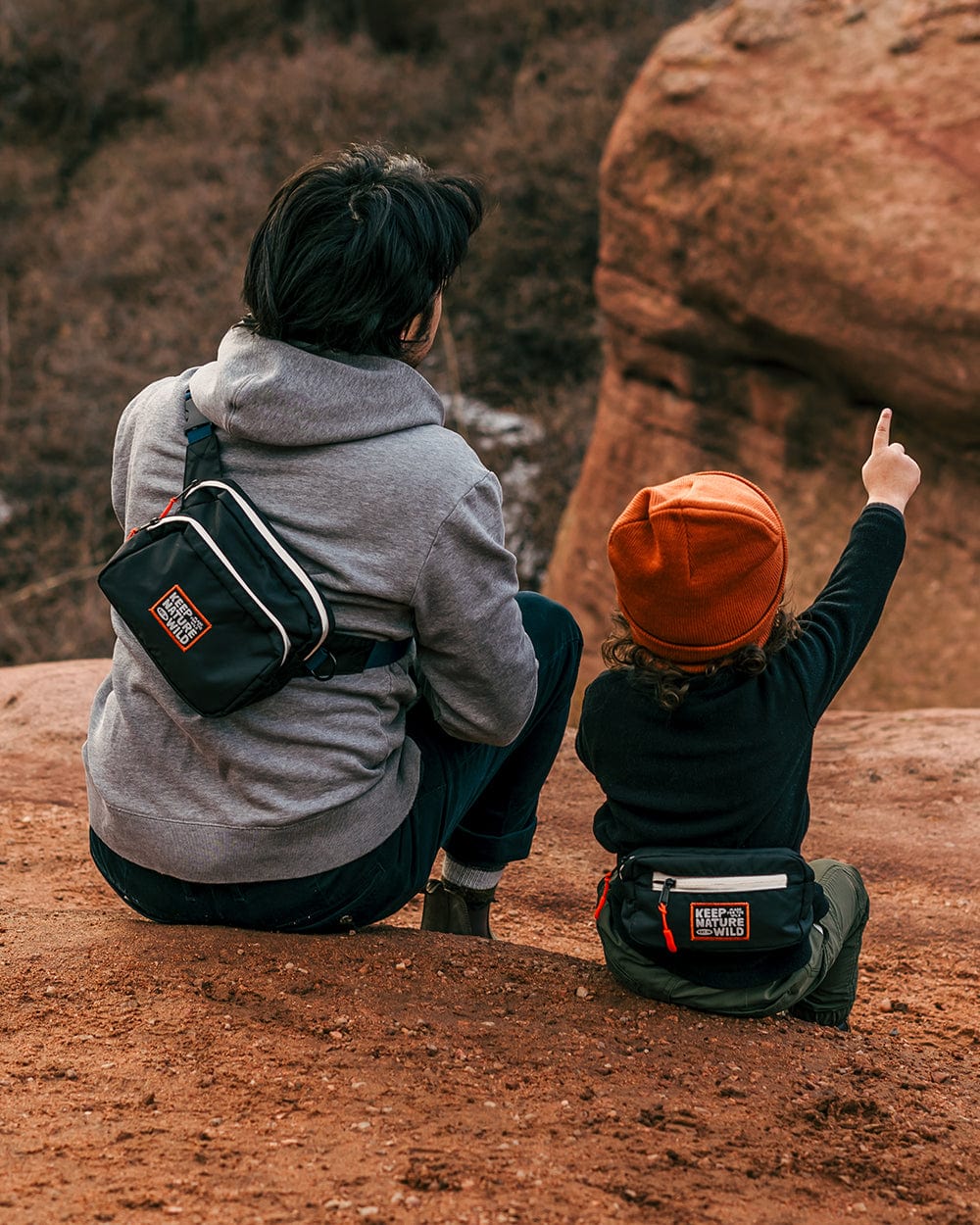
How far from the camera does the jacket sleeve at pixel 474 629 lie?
2025 millimetres

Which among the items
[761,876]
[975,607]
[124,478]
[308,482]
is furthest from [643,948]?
[975,607]

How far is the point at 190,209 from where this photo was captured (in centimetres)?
1260

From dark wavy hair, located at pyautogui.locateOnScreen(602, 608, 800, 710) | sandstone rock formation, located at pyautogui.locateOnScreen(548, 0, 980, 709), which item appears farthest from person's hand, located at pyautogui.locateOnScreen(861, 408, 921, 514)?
sandstone rock formation, located at pyautogui.locateOnScreen(548, 0, 980, 709)

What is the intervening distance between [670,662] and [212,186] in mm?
11961

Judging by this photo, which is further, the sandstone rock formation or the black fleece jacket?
the sandstone rock formation

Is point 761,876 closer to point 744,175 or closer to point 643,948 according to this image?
point 643,948

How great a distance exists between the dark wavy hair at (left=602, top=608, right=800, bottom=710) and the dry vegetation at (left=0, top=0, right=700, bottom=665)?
753cm

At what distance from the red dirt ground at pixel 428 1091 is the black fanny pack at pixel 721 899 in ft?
0.63

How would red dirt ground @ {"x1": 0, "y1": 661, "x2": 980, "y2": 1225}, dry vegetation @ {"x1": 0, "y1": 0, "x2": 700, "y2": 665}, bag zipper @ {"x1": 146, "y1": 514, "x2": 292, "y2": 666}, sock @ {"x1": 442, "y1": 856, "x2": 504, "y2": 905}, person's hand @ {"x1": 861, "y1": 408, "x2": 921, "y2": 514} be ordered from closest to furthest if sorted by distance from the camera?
red dirt ground @ {"x1": 0, "y1": 661, "x2": 980, "y2": 1225} < bag zipper @ {"x1": 146, "y1": 514, "x2": 292, "y2": 666} < person's hand @ {"x1": 861, "y1": 408, "x2": 921, "y2": 514} < sock @ {"x1": 442, "y1": 856, "x2": 504, "y2": 905} < dry vegetation @ {"x1": 0, "y1": 0, "x2": 700, "y2": 665}

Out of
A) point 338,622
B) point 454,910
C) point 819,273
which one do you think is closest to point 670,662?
point 338,622

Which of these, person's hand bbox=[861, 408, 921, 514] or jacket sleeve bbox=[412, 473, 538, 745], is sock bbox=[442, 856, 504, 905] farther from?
person's hand bbox=[861, 408, 921, 514]

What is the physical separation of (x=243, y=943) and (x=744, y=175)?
16.4 feet

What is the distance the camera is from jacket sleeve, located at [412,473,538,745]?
2.03 m

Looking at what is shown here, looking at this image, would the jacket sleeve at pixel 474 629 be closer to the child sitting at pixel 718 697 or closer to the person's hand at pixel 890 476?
the child sitting at pixel 718 697
